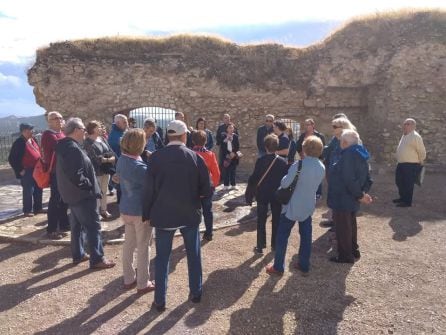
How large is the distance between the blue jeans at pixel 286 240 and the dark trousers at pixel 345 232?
60cm

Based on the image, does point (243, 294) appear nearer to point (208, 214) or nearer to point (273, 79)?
point (208, 214)

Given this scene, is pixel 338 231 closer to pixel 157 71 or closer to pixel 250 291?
pixel 250 291

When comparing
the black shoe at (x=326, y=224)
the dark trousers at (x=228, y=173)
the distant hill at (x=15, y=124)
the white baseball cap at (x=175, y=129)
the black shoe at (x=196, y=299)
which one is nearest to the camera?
the white baseball cap at (x=175, y=129)

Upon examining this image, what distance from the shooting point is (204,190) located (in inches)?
162

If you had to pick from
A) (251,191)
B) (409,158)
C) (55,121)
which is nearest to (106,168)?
(55,121)

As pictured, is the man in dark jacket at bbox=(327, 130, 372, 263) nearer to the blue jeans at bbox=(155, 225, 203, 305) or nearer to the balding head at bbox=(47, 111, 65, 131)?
the blue jeans at bbox=(155, 225, 203, 305)

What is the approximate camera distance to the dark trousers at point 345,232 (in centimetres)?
529

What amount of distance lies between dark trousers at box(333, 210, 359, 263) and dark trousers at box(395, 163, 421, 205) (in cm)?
341

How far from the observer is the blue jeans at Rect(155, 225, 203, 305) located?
4.06 meters

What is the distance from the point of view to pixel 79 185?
4.82 metres

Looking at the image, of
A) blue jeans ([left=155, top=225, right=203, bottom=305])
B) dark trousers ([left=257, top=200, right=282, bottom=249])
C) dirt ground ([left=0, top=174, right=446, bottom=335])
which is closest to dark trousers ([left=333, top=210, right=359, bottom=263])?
dirt ground ([left=0, top=174, right=446, bottom=335])

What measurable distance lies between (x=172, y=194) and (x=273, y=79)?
36.8 ft

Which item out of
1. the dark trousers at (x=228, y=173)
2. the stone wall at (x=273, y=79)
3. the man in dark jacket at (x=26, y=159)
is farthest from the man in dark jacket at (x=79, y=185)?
the stone wall at (x=273, y=79)

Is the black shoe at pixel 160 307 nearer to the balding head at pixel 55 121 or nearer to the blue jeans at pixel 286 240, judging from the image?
→ the blue jeans at pixel 286 240
